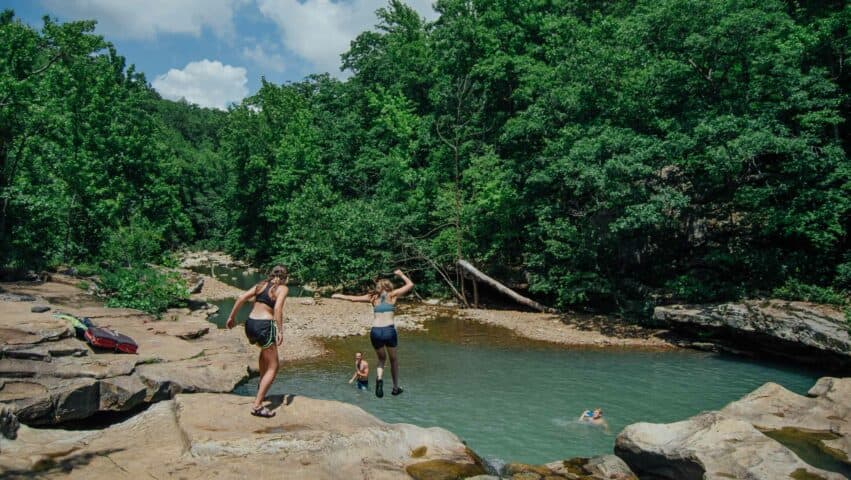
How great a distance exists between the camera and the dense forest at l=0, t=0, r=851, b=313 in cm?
1722

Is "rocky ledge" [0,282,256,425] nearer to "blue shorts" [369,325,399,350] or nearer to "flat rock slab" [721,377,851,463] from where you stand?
"blue shorts" [369,325,399,350]

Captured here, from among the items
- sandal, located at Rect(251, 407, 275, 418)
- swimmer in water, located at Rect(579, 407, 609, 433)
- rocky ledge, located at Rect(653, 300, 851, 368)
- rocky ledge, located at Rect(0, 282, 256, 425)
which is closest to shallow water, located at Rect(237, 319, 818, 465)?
swimmer in water, located at Rect(579, 407, 609, 433)

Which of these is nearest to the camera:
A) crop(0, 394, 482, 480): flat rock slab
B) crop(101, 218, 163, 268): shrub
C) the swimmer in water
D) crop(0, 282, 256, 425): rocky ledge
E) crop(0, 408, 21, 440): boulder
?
crop(0, 394, 482, 480): flat rock slab

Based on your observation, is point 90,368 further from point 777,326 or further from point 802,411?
point 777,326

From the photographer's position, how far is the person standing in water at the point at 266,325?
6.70 meters

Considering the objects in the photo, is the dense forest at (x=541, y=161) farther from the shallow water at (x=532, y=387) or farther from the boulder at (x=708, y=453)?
the boulder at (x=708, y=453)

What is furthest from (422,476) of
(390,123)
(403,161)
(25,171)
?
(390,123)

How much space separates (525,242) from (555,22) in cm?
1077

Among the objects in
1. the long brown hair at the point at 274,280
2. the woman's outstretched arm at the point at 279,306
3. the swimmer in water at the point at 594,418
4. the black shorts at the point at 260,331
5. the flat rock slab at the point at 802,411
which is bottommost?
the swimmer in water at the point at 594,418

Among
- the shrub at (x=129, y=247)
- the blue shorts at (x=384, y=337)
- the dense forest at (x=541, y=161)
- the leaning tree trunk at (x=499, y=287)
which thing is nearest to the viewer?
the blue shorts at (x=384, y=337)

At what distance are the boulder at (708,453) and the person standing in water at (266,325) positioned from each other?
5.77 meters

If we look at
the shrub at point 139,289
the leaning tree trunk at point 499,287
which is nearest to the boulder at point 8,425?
the shrub at point 139,289

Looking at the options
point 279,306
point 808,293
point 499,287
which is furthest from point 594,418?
point 499,287

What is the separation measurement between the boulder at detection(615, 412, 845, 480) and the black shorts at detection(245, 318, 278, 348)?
597 centimetres
